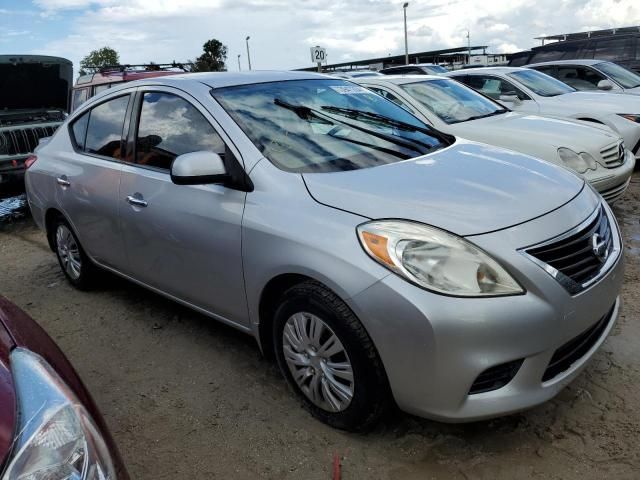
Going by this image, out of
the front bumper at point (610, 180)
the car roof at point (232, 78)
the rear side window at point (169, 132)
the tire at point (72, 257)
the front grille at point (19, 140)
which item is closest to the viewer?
the rear side window at point (169, 132)

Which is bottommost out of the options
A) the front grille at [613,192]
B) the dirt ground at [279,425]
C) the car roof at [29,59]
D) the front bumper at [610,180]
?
the dirt ground at [279,425]

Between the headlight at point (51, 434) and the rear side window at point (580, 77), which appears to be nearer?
the headlight at point (51, 434)

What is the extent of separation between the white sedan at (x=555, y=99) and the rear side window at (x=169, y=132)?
16.7 ft

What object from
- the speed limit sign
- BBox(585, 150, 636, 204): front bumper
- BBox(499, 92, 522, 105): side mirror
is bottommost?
BBox(585, 150, 636, 204): front bumper

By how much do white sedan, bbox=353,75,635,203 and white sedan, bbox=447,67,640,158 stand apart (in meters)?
1.20

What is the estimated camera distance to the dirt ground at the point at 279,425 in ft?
7.86

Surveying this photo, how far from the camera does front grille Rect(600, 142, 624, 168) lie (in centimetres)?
518

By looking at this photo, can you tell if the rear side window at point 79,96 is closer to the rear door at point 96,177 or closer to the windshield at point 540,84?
the rear door at point 96,177

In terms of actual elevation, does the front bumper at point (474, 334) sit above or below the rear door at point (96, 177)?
below

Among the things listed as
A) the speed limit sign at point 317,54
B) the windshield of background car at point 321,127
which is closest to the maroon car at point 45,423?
the windshield of background car at point 321,127

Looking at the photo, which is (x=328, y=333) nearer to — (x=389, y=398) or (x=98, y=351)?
(x=389, y=398)

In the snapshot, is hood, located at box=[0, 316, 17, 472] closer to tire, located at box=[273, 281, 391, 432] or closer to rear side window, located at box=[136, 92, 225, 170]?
tire, located at box=[273, 281, 391, 432]

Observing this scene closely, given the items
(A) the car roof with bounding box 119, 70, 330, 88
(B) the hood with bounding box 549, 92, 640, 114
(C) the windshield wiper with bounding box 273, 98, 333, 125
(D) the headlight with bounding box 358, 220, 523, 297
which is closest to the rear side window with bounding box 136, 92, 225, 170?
(A) the car roof with bounding box 119, 70, 330, 88

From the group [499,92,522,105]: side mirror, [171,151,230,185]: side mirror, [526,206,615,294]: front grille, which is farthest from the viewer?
[499,92,522,105]: side mirror
